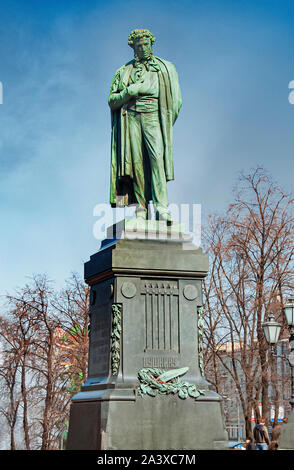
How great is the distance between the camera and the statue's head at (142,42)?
11.3 meters

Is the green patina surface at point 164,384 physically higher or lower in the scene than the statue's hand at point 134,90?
lower

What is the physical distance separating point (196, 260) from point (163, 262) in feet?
1.65

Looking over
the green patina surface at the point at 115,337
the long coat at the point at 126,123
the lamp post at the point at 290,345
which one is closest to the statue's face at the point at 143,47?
the long coat at the point at 126,123

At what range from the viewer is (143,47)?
447 inches

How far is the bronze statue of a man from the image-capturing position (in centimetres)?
1116

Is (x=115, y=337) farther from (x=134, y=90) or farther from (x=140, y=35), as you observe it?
(x=140, y=35)

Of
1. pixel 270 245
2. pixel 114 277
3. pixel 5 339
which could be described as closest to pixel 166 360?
pixel 114 277

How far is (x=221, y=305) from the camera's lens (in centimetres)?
3195

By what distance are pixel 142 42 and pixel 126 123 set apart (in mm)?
1311

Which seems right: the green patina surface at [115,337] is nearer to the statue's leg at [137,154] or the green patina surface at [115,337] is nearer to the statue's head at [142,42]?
the statue's leg at [137,154]

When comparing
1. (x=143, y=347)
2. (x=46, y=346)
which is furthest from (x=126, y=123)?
(x=46, y=346)

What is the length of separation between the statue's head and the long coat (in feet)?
0.68

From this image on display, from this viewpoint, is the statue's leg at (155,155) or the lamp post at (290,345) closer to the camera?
the statue's leg at (155,155)

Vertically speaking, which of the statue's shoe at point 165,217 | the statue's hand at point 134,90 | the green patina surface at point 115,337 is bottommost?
the green patina surface at point 115,337
